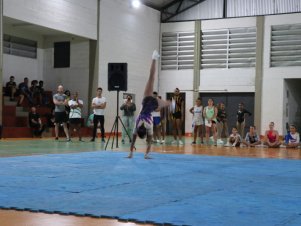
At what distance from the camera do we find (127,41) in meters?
24.8

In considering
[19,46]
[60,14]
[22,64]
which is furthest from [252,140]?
[19,46]

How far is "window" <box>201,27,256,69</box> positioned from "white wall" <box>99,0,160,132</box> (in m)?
2.95

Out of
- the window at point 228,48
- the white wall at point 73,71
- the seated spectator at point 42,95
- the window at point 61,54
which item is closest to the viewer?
the seated spectator at point 42,95

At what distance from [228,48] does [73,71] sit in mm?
8438

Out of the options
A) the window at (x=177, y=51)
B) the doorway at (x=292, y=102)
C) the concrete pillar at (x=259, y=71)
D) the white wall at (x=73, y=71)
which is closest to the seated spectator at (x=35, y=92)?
the white wall at (x=73, y=71)

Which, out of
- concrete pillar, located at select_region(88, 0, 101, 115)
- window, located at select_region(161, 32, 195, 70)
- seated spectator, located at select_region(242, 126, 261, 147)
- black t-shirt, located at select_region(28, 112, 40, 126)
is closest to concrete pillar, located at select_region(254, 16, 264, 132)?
window, located at select_region(161, 32, 195, 70)

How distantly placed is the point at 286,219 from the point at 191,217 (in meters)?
0.80

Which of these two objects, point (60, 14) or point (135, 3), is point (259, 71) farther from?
point (60, 14)

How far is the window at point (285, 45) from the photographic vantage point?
2405 centimetres

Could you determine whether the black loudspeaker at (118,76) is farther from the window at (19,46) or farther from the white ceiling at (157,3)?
the white ceiling at (157,3)

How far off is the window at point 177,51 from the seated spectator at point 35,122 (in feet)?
32.6

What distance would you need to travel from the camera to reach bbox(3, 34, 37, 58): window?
835 inches

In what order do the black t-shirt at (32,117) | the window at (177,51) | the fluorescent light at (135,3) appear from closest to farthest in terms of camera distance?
the black t-shirt at (32,117) < the fluorescent light at (135,3) < the window at (177,51)

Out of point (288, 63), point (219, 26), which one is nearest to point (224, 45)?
point (219, 26)
